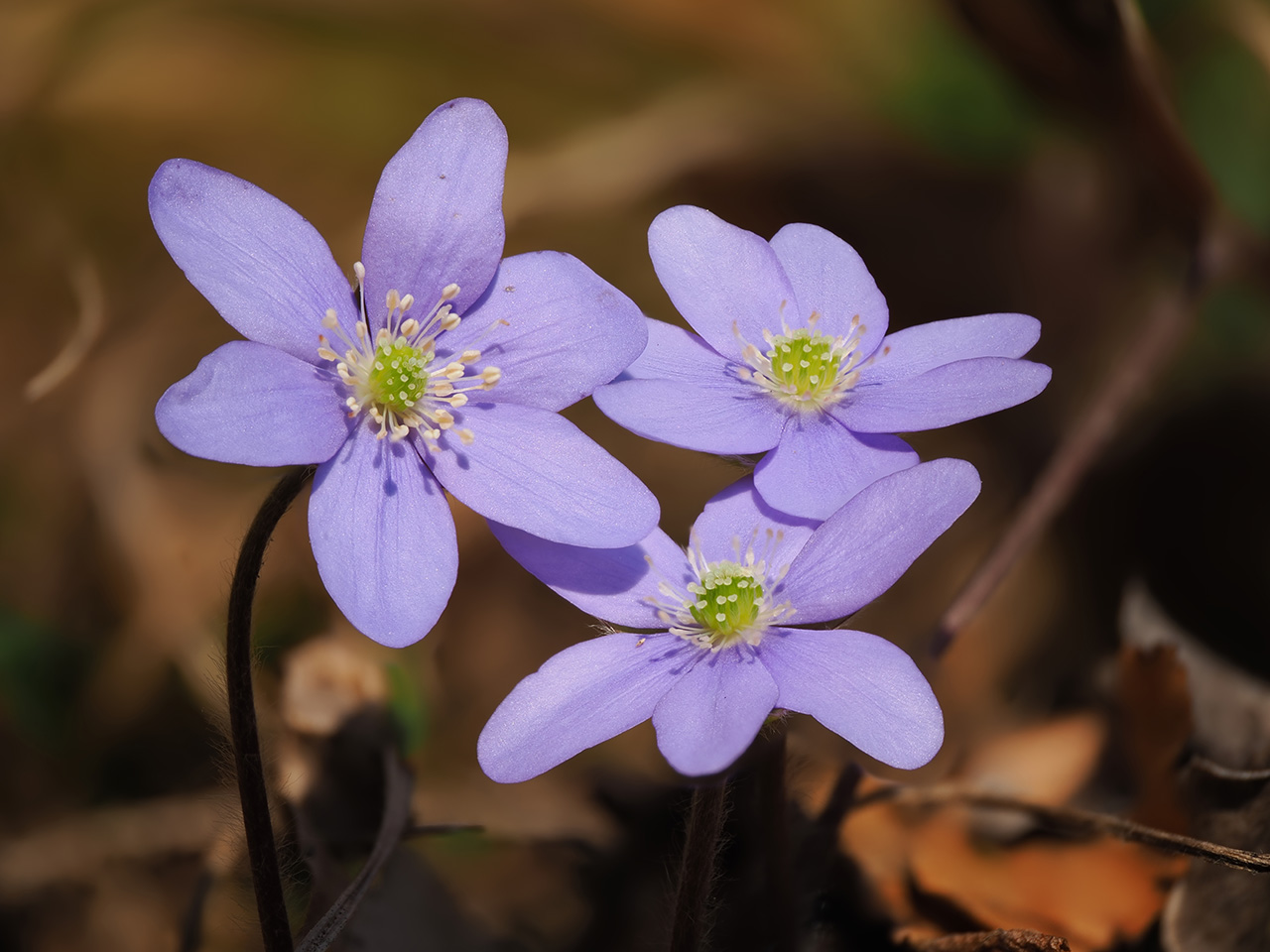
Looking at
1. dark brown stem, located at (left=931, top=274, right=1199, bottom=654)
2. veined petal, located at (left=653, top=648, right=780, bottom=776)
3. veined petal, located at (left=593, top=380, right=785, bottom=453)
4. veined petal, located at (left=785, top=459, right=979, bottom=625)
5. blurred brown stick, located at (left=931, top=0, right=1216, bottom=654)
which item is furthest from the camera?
blurred brown stick, located at (left=931, top=0, right=1216, bottom=654)

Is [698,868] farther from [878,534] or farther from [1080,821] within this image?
[1080,821]

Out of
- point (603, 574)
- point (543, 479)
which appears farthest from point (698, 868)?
point (543, 479)

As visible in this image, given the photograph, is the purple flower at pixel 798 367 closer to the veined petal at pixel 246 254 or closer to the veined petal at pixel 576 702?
the veined petal at pixel 576 702

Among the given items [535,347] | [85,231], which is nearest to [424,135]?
[535,347]

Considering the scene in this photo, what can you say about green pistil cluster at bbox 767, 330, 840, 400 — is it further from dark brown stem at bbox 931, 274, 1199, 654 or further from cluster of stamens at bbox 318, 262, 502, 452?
dark brown stem at bbox 931, 274, 1199, 654

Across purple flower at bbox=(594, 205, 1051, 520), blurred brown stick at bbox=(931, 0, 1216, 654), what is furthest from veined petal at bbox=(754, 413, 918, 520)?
blurred brown stick at bbox=(931, 0, 1216, 654)

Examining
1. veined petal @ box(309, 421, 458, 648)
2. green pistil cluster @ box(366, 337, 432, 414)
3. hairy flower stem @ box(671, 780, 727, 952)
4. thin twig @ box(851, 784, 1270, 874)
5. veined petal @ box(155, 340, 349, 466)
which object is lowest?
hairy flower stem @ box(671, 780, 727, 952)

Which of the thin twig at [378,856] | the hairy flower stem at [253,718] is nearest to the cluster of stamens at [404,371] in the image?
the hairy flower stem at [253,718]
